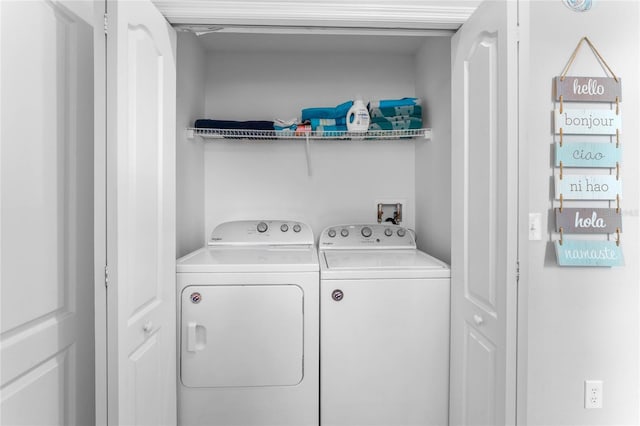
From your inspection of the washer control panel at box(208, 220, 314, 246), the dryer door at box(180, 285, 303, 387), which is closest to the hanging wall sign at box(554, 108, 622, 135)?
the dryer door at box(180, 285, 303, 387)

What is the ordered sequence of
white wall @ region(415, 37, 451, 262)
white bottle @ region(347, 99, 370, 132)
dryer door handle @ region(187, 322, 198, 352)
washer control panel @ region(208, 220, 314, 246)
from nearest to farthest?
1. dryer door handle @ region(187, 322, 198, 352)
2. white wall @ region(415, 37, 451, 262)
3. white bottle @ region(347, 99, 370, 132)
4. washer control panel @ region(208, 220, 314, 246)

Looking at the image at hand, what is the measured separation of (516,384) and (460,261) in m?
0.56

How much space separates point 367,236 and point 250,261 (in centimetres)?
91

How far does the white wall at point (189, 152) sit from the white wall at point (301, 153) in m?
0.12

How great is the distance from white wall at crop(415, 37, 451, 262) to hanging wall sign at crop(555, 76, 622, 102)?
0.60 m

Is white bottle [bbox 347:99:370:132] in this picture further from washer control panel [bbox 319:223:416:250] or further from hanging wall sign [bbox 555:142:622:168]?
hanging wall sign [bbox 555:142:622:168]

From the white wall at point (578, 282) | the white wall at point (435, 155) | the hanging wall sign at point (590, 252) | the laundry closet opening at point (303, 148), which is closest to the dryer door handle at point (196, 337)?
the laundry closet opening at point (303, 148)

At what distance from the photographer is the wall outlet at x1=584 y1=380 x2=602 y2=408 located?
1655 millimetres

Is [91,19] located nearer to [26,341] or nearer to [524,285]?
[26,341]

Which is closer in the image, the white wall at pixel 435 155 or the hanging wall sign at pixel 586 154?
the hanging wall sign at pixel 586 154

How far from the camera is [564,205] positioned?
5.22 ft

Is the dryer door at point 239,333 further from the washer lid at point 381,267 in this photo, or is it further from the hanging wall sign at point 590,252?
the hanging wall sign at point 590,252

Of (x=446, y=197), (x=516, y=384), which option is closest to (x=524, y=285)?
(x=516, y=384)

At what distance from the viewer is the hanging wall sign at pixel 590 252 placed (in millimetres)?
1569
